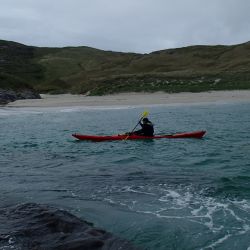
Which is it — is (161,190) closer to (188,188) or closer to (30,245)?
(188,188)

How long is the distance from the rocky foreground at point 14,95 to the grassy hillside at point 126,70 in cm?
237

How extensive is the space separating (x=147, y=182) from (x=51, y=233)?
4.92m

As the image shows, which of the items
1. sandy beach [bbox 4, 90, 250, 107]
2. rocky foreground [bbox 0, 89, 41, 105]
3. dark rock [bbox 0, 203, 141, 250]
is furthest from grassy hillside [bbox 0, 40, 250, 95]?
Result: dark rock [bbox 0, 203, 141, 250]

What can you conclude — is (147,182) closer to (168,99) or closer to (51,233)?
(51,233)

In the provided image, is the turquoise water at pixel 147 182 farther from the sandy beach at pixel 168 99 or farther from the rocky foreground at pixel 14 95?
the rocky foreground at pixel 14 95

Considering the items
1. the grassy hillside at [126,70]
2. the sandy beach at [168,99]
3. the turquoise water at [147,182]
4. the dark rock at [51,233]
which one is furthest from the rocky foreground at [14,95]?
the dark rock at [51,233]

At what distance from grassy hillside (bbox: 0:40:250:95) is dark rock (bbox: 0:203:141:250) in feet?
138

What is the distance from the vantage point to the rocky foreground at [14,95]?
5391 cm

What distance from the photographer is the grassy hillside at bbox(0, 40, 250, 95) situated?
55.6 m

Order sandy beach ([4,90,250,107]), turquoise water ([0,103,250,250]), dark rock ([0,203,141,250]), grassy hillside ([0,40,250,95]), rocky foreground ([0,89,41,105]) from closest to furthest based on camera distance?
dark rock ([0,203,141,250]) → turquoise water ([0,103,250,250]) → sandy beach ([4,90,250,107]) → rocky foreground ([0,89,41,105]) → grassy hillside ([0,40,250,95])

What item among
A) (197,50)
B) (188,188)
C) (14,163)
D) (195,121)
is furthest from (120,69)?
(188,188)

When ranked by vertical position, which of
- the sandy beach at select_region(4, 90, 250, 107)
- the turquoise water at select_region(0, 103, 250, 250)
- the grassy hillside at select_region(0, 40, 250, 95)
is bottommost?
the turquoise water at select_region(0, 103, 250, 250)

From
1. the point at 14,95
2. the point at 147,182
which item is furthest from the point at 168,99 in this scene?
the point at 147,182

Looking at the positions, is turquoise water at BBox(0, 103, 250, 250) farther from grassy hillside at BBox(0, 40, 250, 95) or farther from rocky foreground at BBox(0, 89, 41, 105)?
grassy hillside at BBox(0, 40, 250, 95)
